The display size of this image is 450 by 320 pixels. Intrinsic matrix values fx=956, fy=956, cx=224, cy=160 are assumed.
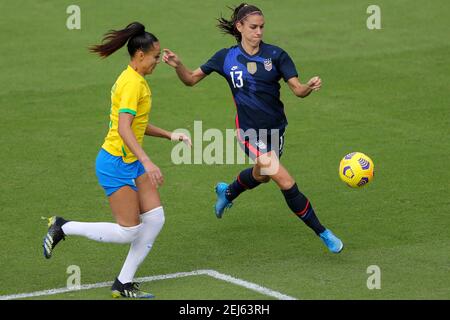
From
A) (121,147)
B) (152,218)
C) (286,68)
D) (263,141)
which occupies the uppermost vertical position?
(286,68)

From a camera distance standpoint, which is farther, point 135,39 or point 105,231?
point 105,231

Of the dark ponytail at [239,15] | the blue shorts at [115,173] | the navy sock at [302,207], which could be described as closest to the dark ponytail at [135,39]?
the blue shorts at [115,173]

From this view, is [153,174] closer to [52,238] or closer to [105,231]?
[105,231]

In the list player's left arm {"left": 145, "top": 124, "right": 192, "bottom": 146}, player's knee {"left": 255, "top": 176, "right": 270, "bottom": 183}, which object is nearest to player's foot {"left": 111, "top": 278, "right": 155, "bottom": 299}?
player's left arm {"left": 145, "top": 124, "right": 192, "bottom": 146}

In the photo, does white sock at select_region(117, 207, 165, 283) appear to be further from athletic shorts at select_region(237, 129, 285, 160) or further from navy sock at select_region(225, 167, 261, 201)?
navy sock at select_region(225, 167, 261, 201)

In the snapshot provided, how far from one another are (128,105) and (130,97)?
83 mm

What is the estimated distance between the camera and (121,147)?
29.6ft

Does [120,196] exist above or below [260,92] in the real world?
below

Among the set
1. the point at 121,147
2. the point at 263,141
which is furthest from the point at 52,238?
the point at 263,141

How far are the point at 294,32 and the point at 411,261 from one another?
9758 millimetres

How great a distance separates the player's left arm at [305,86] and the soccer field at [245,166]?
1767 millimetres

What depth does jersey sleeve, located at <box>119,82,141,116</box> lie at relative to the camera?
8.76 metres

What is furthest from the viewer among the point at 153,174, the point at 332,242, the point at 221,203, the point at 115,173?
the point at 221,203

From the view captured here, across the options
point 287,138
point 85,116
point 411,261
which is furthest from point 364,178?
point 85,116
